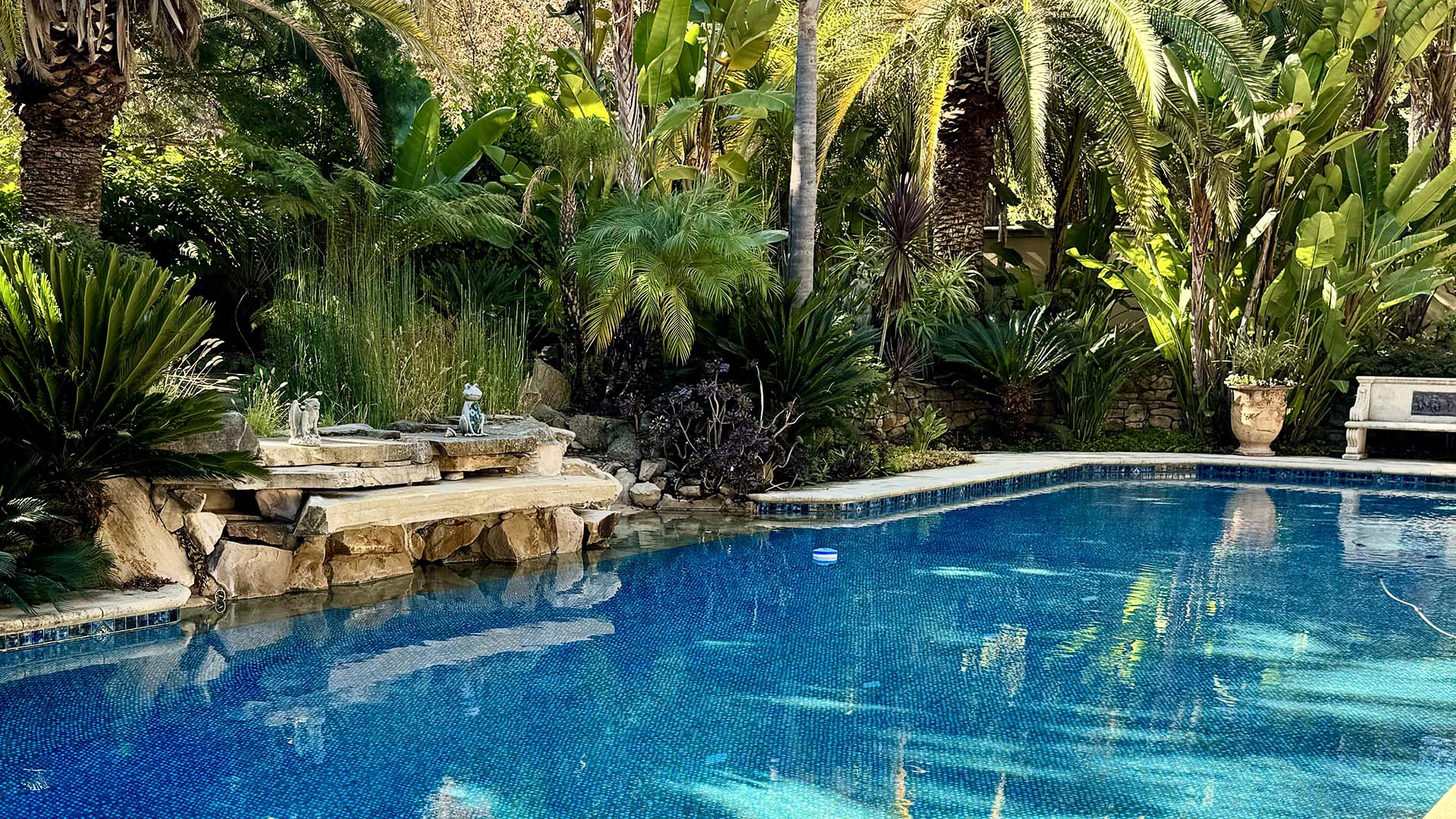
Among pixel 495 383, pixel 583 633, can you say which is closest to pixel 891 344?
pixel 495 383

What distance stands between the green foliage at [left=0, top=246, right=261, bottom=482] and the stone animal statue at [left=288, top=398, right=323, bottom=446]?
3.09 ft

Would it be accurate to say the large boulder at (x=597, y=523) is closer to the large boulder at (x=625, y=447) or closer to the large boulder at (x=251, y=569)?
the large boulder at (x=625, y=447)

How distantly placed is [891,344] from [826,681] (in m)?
8.48

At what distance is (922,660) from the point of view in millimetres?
5816

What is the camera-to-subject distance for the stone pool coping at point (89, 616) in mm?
5578

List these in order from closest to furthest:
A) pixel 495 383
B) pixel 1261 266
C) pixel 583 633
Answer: pixel 583 633 → pixel 495 383 → pixel 1261 266

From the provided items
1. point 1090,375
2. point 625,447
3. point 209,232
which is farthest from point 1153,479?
point 209,232

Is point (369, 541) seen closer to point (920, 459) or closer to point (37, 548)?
point (37, 548)

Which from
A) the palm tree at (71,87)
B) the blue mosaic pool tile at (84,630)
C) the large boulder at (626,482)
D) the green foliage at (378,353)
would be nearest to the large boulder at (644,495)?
the large boulder at (626,482)

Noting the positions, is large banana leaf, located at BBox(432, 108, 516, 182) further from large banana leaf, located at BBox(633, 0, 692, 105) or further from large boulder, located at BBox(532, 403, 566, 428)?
large boulder, located at BBox(532, 403, 566, 428)

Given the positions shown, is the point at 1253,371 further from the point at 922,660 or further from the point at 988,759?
the point at 988,759

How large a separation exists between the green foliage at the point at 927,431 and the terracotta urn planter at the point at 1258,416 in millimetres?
3499

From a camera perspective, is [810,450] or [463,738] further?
[810,450]

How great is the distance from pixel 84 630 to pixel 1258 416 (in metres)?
12.5
